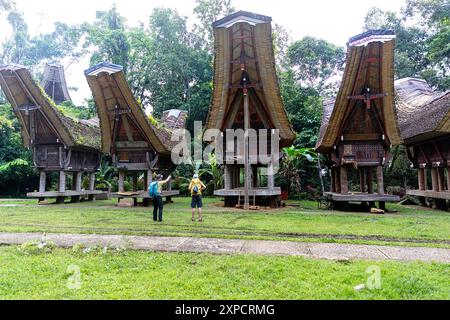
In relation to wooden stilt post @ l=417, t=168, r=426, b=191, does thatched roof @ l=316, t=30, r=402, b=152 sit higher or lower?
higher

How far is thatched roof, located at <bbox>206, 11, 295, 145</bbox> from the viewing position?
1121 cm

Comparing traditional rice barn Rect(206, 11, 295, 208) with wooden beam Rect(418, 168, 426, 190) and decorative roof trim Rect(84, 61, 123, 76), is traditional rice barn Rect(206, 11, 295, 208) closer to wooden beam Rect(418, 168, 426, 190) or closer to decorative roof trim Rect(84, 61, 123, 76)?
decorative roof trim Rect(84, 61, 123, 76)

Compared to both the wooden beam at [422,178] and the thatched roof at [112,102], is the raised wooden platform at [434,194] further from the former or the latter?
the thatched roof at [112,102]

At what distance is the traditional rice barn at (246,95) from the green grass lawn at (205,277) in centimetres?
787

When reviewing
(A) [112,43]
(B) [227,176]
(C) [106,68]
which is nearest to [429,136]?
(B) [227,176]

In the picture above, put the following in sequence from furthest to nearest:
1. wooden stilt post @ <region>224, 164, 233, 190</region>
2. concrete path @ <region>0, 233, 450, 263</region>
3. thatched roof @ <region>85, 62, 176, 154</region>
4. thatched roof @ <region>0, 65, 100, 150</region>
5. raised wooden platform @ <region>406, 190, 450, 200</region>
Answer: thatched roof @ <region>0, 65, 100, 150</region>, wooden stilt post @ <region>224, 164, 233, 190</region>, thatched roof @ <region>85, 62, 176, 154</region>, raised wooden platform @ <region>406, 190, 450, 200</region>, concrete path @ <region>0, 233, 450, 263</region>

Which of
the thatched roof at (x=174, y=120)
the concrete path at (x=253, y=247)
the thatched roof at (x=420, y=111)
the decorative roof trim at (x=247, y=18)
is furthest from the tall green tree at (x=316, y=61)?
the concrete path at (x=253, y=247)

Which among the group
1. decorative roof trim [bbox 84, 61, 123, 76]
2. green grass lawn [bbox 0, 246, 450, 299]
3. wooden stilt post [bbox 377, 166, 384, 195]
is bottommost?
green grass lawn [bbox 0, 246, 450, 299]

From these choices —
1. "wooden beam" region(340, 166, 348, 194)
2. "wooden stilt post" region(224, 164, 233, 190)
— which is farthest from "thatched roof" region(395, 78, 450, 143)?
"wooden stilt post" region(224, 164, 233, 190)

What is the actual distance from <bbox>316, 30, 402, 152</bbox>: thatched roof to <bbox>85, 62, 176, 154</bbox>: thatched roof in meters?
7.12

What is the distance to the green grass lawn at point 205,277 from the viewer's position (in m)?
3.17

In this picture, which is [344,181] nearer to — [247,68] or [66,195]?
[247,68]

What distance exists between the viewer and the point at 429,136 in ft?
40.2

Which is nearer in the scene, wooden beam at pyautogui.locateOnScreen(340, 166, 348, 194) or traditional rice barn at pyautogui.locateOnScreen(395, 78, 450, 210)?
traditional rice barn at pyautogui.locateOnScreen(395, 78, 450, 210)
